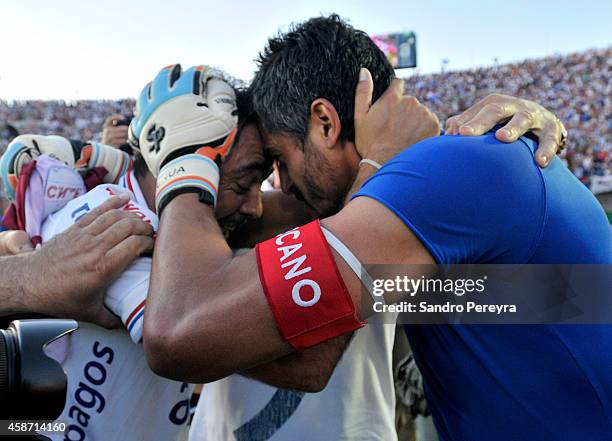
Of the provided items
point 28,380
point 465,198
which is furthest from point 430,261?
point 28,380

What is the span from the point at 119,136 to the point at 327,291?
309cm

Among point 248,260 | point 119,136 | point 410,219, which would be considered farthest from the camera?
point 119,136

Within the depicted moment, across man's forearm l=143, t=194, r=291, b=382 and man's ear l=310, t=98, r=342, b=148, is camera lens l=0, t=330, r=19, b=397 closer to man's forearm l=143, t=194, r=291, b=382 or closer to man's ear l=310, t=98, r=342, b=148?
man's forearm l=143, t=194, r=291, b=382

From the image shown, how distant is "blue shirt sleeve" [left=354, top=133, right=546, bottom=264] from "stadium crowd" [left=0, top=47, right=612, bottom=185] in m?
22.3

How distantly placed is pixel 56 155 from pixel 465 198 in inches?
73.0

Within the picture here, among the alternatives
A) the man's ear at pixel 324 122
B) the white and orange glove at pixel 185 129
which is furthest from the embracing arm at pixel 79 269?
the man's ear at pixel 324 122

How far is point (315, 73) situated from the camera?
1878 mm

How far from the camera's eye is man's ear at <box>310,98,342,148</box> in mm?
1838

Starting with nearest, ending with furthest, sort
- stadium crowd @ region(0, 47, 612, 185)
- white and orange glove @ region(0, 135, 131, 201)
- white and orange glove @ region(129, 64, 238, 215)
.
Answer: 1. white and orange glove @ region(129, 64, 238, 215)
2. white and orange glove @ region(0, 135, 131, 201)
3. stadium crowd @ region(0, 47, 612, 185)

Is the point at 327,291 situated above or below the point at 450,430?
above

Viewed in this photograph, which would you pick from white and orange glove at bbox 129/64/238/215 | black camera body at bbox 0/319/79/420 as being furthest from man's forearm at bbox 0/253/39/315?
black camera body at bbox 0/319/79/420

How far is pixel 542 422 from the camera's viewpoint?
143 centimetres

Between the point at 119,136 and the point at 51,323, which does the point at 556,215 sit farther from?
the point at 119,136

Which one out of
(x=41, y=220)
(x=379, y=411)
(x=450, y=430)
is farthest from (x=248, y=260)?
(x=41, y=220)
